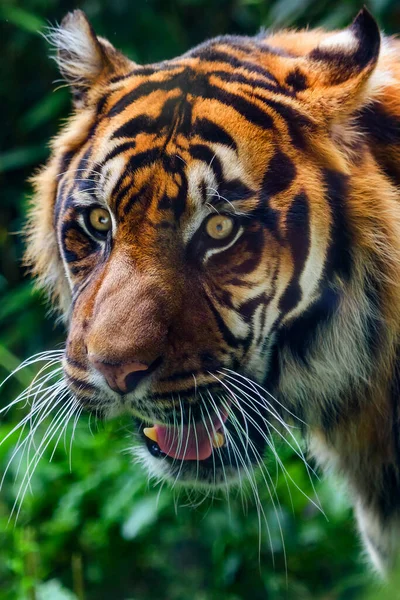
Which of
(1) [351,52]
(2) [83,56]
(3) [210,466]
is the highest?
(2) [83,56]

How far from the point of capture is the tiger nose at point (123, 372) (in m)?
1.12

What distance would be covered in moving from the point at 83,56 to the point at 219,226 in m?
0.50

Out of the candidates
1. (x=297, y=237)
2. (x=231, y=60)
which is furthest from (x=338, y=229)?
(x=231, y=60)

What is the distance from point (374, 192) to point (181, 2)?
1314 mm

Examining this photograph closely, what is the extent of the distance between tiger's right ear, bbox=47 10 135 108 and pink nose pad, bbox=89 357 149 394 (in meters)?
0.58

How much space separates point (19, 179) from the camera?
2627mm

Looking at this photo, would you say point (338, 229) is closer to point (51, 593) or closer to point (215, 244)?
point (215, 244)

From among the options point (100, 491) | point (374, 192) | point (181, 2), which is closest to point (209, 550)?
point (100, 491)

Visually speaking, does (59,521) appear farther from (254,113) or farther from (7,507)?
(254,113)

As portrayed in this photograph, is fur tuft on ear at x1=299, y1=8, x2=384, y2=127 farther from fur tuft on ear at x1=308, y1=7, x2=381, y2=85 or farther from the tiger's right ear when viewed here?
the tiger's right ear

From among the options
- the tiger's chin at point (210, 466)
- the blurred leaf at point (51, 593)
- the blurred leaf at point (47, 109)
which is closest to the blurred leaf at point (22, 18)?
the blurred leaf at point (47, 109)

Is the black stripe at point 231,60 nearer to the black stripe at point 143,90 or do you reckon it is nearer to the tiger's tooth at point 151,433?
the black stripe at point 143,90

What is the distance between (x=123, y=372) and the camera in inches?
44.1

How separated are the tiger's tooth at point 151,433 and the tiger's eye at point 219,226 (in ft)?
1.36
